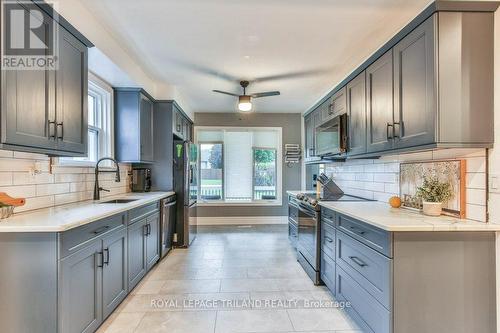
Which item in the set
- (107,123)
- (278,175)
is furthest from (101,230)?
(278,175)

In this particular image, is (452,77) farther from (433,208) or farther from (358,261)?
(358,261)

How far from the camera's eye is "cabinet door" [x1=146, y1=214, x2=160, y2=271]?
3.29 meters

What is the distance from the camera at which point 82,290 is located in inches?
74.7

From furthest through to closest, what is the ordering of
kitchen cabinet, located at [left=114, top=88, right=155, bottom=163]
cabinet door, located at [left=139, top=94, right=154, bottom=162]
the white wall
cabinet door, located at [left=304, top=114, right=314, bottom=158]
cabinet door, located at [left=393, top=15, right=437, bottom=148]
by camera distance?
cabinet door, located at [left=304, top=114, right=314, bottom=158] < cabinet door, located at [left=139, top=94, right=154, bottom=162] < kitchen cabinet, located at [left=114, top=88, right=155, bottom=163] < the white wall < cabinet door, located at [left=393, top=15, right=437, bottom=148]

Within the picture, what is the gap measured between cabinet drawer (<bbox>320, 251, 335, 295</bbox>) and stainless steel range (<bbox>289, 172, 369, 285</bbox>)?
0.29ft

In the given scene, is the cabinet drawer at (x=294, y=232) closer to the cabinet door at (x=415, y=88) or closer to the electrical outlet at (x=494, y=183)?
the cabinet door at (x=415, y=88)

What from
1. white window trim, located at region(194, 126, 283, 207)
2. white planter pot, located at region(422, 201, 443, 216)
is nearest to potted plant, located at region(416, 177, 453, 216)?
white planter pot, located at region(422, 201, 443, 216)

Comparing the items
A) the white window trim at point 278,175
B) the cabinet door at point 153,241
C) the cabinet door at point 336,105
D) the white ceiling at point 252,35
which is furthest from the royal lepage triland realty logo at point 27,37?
the white window trim at point 278,175

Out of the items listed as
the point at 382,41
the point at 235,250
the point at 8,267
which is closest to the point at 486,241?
the point at 382,41

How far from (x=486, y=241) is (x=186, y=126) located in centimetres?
490

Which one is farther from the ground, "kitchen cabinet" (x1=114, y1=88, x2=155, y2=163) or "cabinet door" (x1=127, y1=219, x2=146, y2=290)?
"kitchen cabinet" (x1=114, y1=88, x2=155, y2=163)

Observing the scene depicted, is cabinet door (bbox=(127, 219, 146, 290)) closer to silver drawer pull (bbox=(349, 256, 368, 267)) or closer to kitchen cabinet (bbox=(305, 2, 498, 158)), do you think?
silver drawer pull (bbox=(349, 256, 368, 267))

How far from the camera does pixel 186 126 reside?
5562 mm

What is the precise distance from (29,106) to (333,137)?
3036 mm
